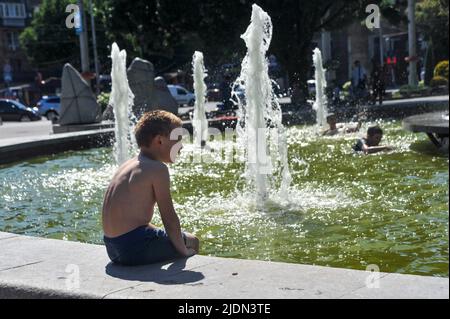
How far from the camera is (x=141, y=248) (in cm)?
416

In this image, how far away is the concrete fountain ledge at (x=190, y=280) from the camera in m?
3.29

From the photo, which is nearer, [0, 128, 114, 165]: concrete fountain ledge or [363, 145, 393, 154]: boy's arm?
[363, 145, 393, 154]: boy's arm

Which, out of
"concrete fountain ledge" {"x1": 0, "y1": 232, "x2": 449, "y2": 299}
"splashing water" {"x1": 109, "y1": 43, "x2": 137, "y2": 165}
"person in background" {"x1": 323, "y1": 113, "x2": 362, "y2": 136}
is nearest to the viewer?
"concrete fountain ledge" {"x1": 0, "y1": 232, "x2": 449, "y2": 299}

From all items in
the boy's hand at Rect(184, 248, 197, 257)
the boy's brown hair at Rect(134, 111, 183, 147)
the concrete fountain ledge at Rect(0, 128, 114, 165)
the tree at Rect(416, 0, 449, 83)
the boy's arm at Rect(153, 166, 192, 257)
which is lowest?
the concrete fountain ledge at Rect(0, 128, 114, 165)

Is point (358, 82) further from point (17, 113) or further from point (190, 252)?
point (190, 252)

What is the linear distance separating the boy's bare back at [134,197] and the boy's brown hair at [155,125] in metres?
0.16

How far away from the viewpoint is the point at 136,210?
4250 millimetres

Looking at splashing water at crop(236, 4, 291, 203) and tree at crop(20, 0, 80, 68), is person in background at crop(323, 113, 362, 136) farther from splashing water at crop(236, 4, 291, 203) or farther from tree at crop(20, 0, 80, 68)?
tree at crop(20, 0, 80, 68)

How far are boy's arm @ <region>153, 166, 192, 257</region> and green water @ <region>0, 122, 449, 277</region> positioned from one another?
1.18 m

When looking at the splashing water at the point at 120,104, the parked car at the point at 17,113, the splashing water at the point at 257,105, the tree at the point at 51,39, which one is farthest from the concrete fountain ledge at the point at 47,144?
the tree at the point at 51,39

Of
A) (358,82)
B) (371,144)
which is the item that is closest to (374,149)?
(371,144)

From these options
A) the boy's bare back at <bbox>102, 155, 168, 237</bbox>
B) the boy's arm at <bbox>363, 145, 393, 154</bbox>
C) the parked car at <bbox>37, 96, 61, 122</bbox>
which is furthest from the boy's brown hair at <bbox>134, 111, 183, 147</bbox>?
the parked car at <bbox>37, 96, 61, 122</bbox>

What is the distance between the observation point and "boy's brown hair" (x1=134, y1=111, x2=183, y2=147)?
430 centimetres
